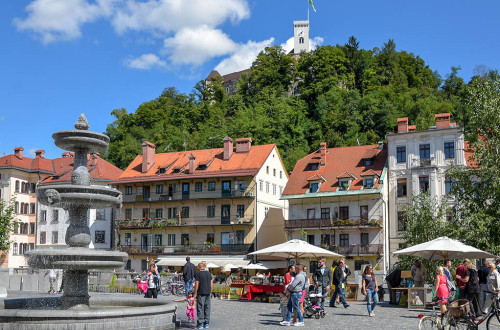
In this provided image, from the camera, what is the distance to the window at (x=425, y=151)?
50.1 m

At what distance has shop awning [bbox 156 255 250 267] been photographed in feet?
174

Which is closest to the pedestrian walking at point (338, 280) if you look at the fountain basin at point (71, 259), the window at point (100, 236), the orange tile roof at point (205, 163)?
the fountain basin at point (71, 259)

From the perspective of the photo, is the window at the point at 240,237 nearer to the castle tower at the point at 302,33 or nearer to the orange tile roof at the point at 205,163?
the orange tile roof at the point at 205,163

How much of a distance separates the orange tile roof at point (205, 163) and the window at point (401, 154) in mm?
12670

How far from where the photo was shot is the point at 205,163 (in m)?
59.7

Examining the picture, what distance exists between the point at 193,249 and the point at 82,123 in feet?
134

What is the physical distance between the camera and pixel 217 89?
115375 millimetres

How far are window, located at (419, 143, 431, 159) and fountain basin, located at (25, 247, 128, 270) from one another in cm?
3936

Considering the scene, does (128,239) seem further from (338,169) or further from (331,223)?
(338,169)

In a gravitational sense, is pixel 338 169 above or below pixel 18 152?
below

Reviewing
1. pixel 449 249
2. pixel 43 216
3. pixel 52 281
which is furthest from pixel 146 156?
pixel 449 249

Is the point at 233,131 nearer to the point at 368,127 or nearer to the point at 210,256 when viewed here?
the point at 368,127

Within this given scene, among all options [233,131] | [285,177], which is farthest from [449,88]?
[285,177]

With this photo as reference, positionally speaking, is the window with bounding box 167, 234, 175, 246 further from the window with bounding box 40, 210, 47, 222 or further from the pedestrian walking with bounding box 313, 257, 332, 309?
the pedestrian walking with bounding box 313, 257, 332, 309
